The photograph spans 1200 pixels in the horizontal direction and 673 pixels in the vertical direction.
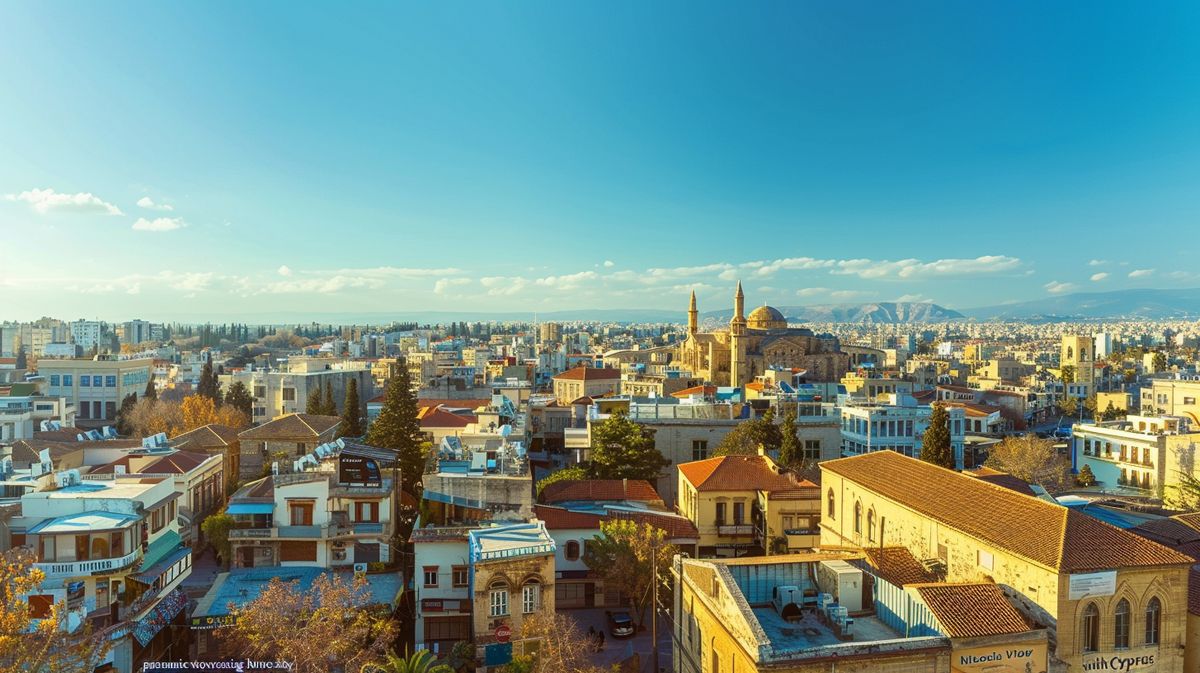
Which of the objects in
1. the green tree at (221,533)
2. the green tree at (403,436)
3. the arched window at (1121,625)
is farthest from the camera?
the green tree at (403,436)

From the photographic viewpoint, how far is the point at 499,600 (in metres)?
22.1

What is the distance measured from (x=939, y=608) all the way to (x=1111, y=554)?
14.9ft

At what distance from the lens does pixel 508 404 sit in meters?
49.2

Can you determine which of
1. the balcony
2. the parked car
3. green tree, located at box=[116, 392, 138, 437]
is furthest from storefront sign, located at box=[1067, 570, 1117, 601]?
green tree, located at box=[116, 392, 138, 437]

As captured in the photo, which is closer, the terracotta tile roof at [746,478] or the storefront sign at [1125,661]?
the storefront sign at [1125,661]

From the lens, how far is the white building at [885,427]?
4514 cm

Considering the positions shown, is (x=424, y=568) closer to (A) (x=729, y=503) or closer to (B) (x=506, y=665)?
(B) (x=506, y=665)

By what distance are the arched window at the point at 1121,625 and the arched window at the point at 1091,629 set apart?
18.2 inches

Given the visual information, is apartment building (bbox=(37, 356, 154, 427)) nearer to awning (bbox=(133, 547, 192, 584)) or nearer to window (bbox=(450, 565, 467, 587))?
awning (bbox=(133, 547, 192, 584))

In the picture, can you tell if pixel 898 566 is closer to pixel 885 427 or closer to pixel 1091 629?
pixel 1091 629

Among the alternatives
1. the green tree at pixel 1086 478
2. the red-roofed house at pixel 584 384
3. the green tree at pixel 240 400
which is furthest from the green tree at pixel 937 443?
the green tree at pixel 240 400

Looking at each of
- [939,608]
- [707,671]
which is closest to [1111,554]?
[939,608]

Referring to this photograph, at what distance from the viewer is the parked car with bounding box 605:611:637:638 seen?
25.5 metres

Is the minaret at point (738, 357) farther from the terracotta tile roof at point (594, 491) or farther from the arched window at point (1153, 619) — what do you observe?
the arched window at point (1153, 619)
